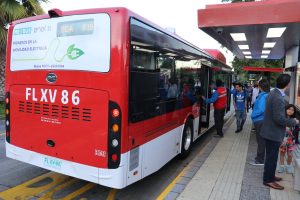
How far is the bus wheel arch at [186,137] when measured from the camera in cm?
697

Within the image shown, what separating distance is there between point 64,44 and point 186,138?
395 cm

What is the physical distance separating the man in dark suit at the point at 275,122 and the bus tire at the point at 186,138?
6.78ft

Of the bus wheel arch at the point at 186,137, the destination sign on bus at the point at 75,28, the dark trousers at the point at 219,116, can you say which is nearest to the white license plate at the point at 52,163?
the destination sign on bus at the point at 75,28

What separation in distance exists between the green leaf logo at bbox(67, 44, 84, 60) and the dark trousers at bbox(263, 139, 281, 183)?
345 cm

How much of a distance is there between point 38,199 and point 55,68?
80.9 inches

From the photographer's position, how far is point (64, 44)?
4465 millimetres

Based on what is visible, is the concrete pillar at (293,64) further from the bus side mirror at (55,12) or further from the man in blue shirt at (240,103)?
the bus side mirror at (55,12)

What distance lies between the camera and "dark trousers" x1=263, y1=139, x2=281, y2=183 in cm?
519

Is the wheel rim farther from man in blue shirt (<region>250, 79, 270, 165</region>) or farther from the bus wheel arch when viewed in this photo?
man in blue shirt (<region>250, 79, 270, 165</region>)

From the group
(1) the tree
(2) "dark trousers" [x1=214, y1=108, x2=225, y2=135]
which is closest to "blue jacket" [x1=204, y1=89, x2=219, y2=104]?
(2) "dark trousers" [x1=214, y1=108, x2=225, y2=135]

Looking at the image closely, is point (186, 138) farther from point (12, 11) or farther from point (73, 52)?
point (12, 11)

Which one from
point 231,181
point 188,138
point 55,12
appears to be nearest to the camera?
point 55,12

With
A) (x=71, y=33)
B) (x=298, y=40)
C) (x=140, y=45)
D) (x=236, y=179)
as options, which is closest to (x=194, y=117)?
(x=236, y=179)

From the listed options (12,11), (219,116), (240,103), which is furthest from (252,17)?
(12,11)
